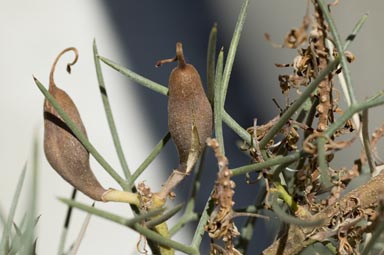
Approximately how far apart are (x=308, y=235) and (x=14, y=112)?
772 mm

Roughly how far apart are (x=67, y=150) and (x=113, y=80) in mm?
699

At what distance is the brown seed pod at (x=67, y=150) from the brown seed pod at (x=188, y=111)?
4 cm

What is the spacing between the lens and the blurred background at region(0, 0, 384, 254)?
2.93 ft

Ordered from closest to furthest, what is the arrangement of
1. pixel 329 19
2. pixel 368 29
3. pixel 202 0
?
pixel 329 19 < pixel 368 29 < pixel 202 0

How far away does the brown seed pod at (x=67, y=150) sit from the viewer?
0.24 metres

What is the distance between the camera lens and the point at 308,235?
24cm

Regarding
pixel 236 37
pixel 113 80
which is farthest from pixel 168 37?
pixel 236 37

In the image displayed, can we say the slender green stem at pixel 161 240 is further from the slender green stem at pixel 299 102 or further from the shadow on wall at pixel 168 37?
the shadow on wall at pixel 168 37

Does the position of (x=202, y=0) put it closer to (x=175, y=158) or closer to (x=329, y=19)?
(x=175, y=158)

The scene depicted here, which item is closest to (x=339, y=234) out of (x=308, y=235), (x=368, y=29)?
(x=308, y=235)

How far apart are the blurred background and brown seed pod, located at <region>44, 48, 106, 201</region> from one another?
25.1 inches

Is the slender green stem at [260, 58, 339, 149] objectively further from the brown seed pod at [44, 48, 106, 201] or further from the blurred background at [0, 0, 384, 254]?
the blurred background at [0, 0, 384, 254]

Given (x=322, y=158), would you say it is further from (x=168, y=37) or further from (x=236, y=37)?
(x=168, y=37)

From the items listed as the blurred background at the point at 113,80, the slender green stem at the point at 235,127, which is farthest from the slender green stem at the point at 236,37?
the blurred background at the point at 113,80
